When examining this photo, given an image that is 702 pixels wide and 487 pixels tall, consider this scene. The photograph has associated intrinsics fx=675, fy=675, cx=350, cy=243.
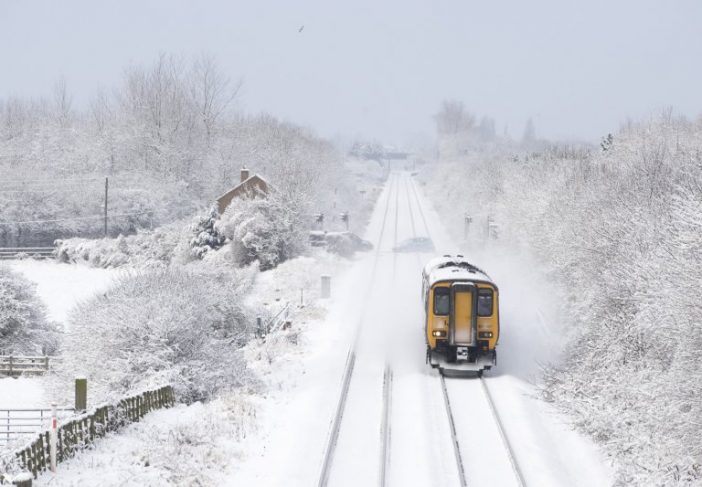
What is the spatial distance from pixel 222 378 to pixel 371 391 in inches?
160

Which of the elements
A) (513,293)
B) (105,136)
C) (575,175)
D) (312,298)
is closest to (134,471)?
(312,298)

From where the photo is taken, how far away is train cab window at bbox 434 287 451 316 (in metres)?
19.6

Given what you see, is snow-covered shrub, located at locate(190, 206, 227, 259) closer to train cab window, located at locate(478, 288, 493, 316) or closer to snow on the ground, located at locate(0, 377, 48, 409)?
snow on the ground, located at locate(0, 377, 48, 409)

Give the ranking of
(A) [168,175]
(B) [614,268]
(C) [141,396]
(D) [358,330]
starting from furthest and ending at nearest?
(A) [168,175] < (D) [358,330] < (B) [614,268] < (C) [141,396]

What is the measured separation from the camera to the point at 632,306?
18156 millimetres

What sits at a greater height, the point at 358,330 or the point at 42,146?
the point at 42,146

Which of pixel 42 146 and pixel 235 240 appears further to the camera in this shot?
pixel 42 146

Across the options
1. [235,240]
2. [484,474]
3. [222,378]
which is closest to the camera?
[484,474]

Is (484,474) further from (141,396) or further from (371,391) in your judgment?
(141,396)

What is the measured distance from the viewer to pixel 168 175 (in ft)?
232

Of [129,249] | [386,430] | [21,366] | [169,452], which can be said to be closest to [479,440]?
[386,430]

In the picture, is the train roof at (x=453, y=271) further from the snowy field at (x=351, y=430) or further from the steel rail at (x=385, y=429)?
the steel rail at (x=385, y=429)

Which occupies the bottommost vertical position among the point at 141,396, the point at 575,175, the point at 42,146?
the point at 141,396

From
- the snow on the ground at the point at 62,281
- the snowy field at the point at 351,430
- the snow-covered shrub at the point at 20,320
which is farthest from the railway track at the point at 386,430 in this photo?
the snow on the ground at the point at 62,281
